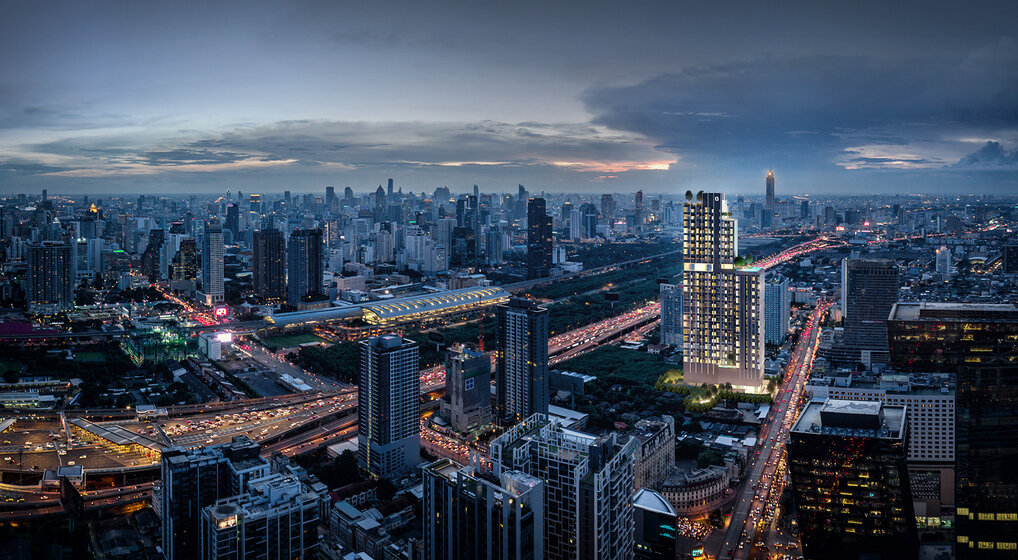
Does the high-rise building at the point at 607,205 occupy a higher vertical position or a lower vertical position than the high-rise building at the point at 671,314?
higher

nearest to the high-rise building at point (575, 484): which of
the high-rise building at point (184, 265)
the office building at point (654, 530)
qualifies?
the office building at point (654, 530)

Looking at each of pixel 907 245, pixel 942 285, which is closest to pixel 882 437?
pixel 942 285

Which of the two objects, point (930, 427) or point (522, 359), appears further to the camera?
point (522, 359)

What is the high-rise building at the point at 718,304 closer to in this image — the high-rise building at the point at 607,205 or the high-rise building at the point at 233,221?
the high-rise building at the point at 233,221

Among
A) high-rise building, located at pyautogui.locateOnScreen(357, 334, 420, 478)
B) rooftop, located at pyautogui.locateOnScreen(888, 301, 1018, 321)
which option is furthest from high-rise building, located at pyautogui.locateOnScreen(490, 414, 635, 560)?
high-rise building, located at pyautogui.locateOnScreen(357, 334, 420, 478)

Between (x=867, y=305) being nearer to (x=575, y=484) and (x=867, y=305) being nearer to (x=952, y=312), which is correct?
(x=952, y=312)

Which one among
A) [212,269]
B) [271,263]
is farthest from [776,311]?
[212,269]

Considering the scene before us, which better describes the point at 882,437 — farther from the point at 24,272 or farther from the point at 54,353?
the point at 24,272
